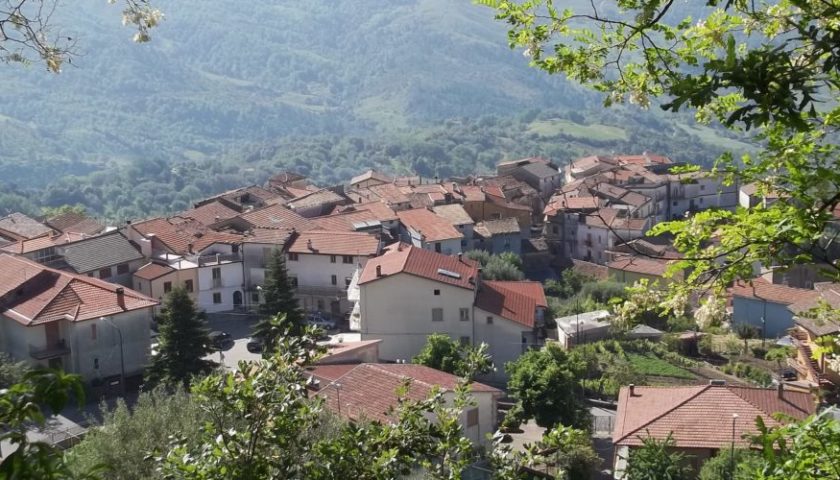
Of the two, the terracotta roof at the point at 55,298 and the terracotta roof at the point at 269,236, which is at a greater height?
the terracotta roof at the point at 269,236

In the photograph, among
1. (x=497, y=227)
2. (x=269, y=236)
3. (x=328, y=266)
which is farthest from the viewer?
(x=497, y=227)

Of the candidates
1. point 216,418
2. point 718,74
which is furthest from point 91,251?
point 718,74

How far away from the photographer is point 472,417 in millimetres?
19703

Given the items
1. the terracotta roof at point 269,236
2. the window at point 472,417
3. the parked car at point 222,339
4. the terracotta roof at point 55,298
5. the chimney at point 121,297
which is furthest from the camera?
the terracotta roof at point 269,236

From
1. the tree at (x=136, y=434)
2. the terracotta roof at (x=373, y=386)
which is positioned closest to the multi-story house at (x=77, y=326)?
the terracotta roof at (x=373, y=386)

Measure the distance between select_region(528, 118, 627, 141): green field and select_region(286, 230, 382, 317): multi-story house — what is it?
411ft

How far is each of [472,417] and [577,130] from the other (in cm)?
14699

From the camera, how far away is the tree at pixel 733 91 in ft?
14.6

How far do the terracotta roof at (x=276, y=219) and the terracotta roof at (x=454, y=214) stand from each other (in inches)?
308

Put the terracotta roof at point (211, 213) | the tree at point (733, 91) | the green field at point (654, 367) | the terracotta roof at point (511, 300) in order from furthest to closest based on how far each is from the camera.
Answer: the terracotta roof at point (211, 213) → the terracotta roof at point (511, 300) → the green field at point (654, 367) → the tree at point (733, 91)

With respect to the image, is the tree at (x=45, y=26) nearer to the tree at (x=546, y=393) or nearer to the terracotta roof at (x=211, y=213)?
the tree at (x=546, y=393)

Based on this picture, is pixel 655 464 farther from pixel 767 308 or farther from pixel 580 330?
pixel 767 308

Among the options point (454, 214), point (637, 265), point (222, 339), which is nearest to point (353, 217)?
point (454, 214)

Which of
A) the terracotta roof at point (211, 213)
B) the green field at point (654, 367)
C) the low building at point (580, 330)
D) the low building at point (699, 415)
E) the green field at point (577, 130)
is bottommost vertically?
the green field at point (654, 367)
